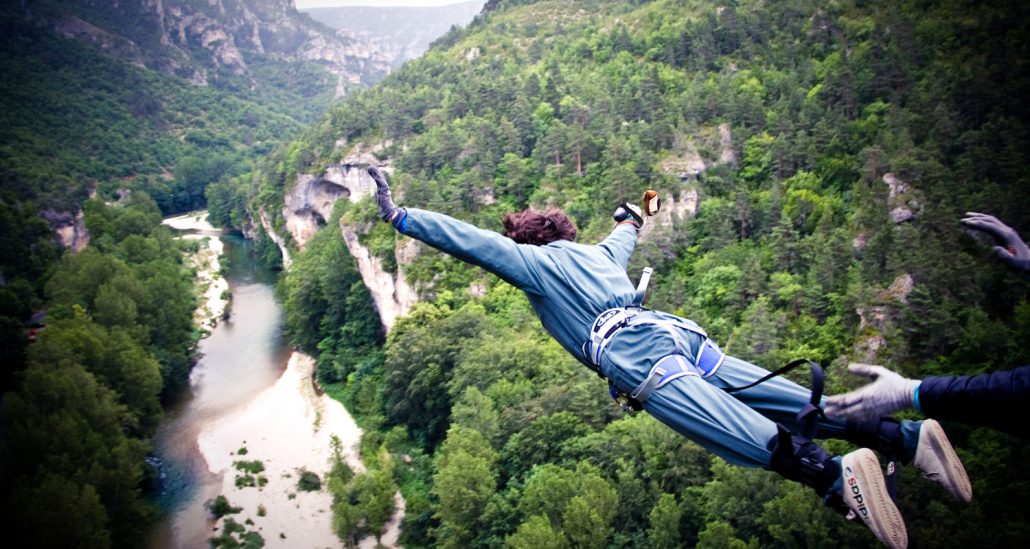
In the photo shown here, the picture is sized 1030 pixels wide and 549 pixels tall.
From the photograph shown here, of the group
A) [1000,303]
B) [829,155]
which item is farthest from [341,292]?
[1000,303]

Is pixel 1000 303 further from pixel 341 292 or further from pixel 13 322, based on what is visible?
pixel 13 322

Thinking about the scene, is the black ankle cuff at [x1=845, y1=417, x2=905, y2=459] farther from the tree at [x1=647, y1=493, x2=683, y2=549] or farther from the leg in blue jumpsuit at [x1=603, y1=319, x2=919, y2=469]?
the tree at [x1=647, y1=493, x2=683, y2=549]

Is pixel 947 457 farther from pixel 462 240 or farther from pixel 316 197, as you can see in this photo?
pixel 316 197

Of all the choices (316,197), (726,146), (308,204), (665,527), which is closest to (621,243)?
A: (665,527)

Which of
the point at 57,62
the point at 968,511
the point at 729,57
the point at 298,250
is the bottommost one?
the point at 298,250

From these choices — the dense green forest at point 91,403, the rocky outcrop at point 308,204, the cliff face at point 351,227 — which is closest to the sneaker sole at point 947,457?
the dense green forest at point 91,403

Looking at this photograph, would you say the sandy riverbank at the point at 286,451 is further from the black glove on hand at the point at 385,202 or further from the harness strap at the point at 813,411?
the harness strap at the point at 813,411

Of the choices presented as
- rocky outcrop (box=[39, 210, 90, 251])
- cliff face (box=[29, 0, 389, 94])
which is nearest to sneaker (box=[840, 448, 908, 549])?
rocky outcrop (box=[39, 210, 90, 251])
